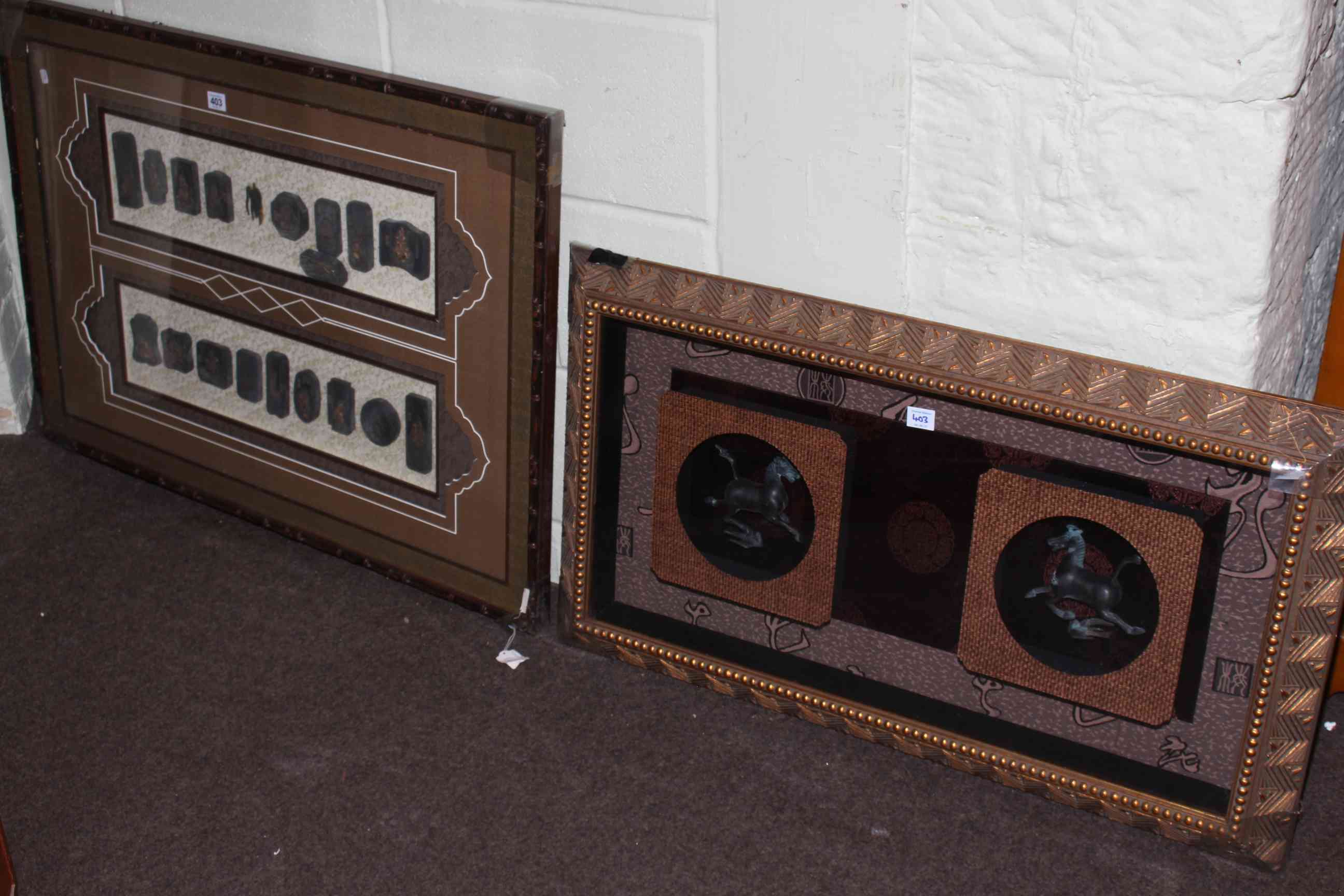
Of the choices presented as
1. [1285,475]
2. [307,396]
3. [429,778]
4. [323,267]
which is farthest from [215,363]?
[1285,475]

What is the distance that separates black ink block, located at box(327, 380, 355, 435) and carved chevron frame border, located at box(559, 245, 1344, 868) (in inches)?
14.7

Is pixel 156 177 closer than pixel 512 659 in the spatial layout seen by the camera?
No

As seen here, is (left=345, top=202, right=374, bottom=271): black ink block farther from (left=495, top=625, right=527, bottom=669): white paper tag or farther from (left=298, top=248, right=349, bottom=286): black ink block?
(left=495, top=625, right=527, bottom=669): white paper tag

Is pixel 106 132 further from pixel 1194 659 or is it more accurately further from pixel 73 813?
pixel 1194 659

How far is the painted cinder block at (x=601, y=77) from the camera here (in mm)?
1656

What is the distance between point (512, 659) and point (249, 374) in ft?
2.01

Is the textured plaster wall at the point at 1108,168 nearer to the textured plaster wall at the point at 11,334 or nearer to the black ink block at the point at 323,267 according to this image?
the black ink block at the point at 323,267

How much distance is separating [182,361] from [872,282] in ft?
3.79

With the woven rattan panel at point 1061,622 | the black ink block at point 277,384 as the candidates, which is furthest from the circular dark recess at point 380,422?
the woven rattan panel at point 1061,622

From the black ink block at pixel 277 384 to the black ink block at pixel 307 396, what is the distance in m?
0.02

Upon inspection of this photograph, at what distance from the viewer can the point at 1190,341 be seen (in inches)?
58.0

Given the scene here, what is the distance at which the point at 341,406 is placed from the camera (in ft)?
6.71

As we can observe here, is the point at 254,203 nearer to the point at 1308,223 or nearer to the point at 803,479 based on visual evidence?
the point at 803,479

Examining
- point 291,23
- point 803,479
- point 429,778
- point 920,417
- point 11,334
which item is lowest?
point 429,778
